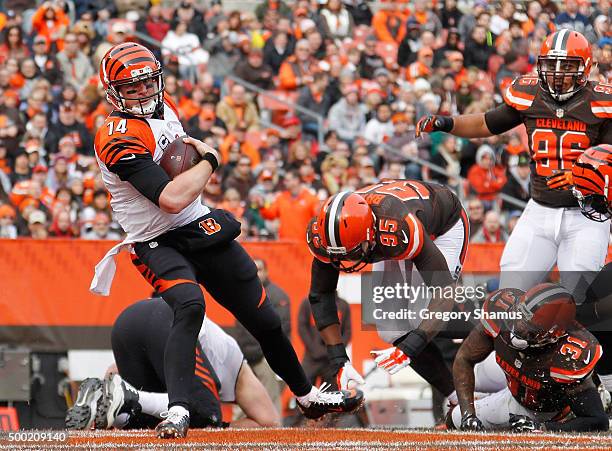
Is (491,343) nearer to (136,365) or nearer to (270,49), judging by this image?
(136,365)

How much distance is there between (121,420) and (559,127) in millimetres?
2959

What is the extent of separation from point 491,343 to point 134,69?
2.28m

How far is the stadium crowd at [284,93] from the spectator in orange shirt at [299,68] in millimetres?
19

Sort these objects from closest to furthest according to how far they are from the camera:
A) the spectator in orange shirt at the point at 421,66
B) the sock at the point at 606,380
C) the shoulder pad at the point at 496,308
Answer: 1. the shoulder pad at the point at 496,308
2. the sock at the point at 606,380
3. the spectator in orange shirt at the point at 421,66

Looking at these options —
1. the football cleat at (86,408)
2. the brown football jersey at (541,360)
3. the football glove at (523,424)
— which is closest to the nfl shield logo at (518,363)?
the brown football jersey at (541,360)

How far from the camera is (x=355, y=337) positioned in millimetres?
8469

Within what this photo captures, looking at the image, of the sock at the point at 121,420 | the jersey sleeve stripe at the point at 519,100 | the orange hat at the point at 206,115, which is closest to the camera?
the sock at the point at 121,420

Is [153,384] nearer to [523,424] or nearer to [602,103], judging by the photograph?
[523,424]

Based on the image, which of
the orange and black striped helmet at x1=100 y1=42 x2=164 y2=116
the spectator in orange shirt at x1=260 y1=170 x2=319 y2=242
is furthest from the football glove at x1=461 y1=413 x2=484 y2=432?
the spectator in orange shirt at x1=260 y1=170 x2=319 y2=242

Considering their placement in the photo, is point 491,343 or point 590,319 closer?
point 491,343

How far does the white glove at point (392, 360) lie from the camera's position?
582cm

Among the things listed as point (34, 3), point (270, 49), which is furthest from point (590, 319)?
point (34, 3)

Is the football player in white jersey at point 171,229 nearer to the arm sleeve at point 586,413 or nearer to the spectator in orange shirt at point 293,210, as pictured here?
the arm sleeve at point 586,413

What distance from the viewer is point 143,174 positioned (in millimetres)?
5297
